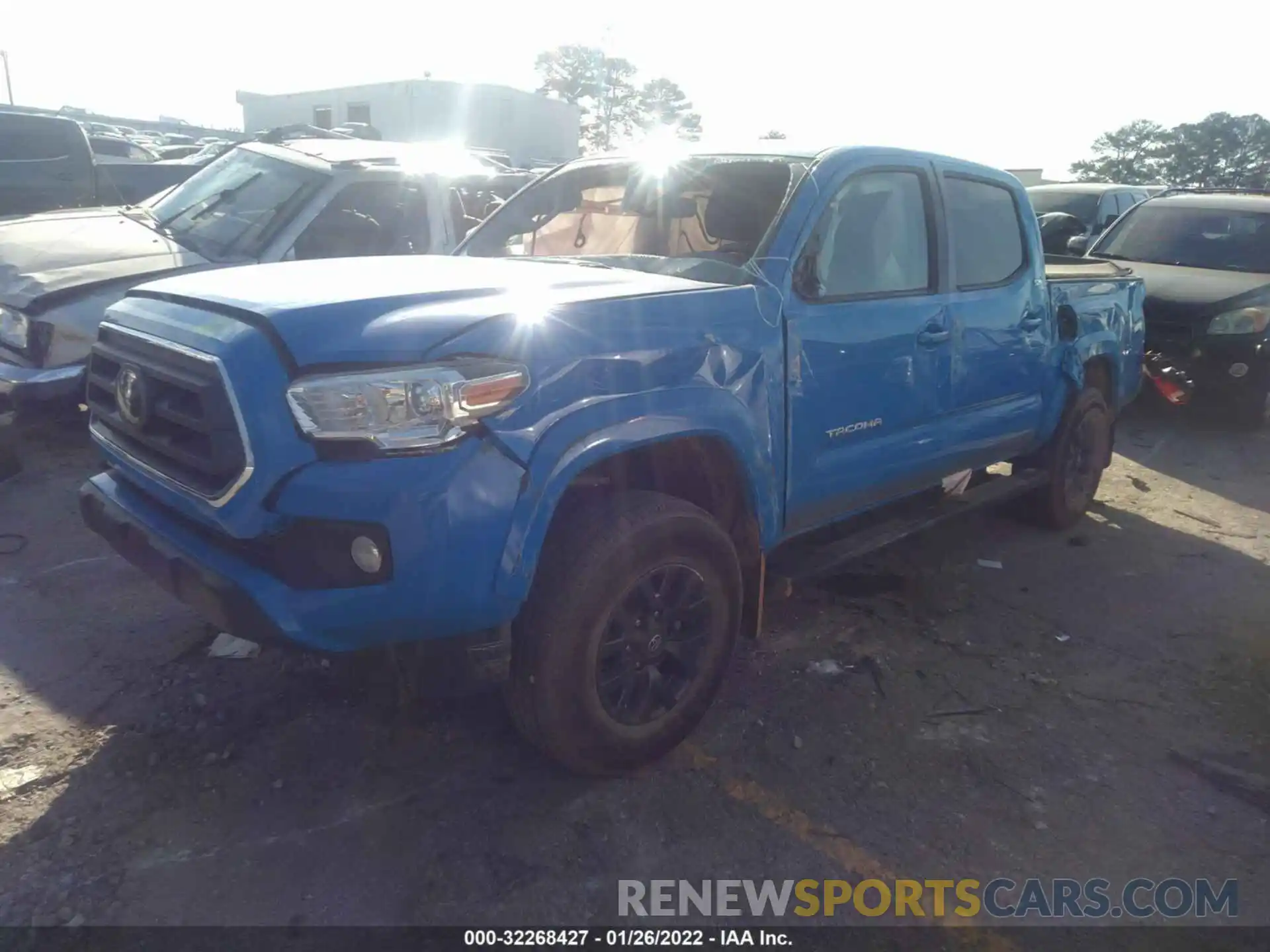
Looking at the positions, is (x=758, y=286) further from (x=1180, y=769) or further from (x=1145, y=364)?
(x=1145, y=364)

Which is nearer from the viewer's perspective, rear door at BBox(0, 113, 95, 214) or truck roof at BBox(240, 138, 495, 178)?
truck roof at BBox(240, 138, 495, 178)

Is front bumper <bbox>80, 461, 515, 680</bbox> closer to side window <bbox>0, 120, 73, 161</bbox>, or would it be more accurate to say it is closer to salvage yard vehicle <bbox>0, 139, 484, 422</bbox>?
salvage yard vehicle <bbox>0, 139, 484, 422</bbox>

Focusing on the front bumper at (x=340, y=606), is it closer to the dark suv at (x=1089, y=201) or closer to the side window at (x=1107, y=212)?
the dark suv at (x=1089, y=201)

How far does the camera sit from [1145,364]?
7.52 metres

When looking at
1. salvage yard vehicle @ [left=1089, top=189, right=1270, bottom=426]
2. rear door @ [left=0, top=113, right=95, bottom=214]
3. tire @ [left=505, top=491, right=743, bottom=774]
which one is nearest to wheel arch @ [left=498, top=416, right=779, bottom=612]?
tire @ [left=505, top=491, right=743, bottom=774]

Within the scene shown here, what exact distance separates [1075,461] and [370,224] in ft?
14.4

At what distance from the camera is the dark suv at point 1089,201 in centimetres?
1210

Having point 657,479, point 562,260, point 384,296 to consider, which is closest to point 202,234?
point 562,260

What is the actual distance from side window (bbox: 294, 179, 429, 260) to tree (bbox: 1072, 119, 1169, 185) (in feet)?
136

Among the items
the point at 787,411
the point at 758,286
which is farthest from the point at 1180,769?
the point at 758,286

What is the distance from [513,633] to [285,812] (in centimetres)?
87

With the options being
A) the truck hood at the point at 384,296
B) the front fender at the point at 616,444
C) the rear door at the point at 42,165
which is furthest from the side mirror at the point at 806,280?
the rear door at the point at 42,165

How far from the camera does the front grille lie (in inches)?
98.2

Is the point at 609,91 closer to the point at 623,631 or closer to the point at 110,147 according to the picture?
the point at 110,147
